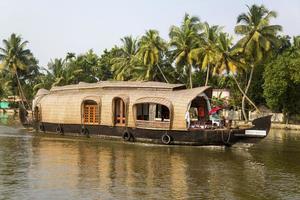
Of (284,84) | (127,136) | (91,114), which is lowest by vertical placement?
(127,136)

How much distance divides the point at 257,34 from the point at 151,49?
347 inches

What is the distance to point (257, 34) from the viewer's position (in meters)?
32.5

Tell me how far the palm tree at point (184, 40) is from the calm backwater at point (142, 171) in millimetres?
16421

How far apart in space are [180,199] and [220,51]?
2377 cm

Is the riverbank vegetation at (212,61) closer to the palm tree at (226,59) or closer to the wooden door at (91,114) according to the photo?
the palm tree at (226,59)

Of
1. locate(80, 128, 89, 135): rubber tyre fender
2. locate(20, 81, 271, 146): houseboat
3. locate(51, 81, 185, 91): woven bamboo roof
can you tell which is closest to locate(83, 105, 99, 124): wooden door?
locate(20, 81, 271, 146): houseboat

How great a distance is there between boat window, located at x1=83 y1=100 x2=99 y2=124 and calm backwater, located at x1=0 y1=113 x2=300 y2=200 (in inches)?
76.7

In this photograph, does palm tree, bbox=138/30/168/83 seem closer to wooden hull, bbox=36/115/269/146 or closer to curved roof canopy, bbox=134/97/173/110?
wooden hull, bbox=36/115/269/146

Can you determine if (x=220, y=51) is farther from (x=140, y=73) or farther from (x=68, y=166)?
(x=68, y=166)

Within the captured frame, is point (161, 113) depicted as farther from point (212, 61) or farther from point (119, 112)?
point (212, 61)

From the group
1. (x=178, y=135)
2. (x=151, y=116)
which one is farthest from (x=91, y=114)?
(x=178, y=135)

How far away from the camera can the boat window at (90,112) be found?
71.2ft

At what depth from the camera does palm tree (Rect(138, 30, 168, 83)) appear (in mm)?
37375

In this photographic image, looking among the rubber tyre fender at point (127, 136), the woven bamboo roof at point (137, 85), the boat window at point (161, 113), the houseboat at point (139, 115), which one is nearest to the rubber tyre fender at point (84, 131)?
the houseboat at point (139, 115)
